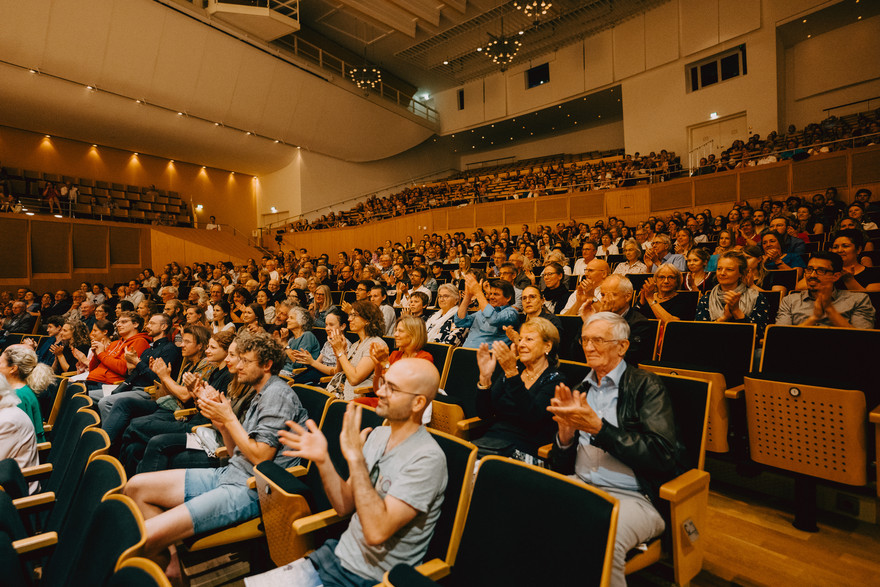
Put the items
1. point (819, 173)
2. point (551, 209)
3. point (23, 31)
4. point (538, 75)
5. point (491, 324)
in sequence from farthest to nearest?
point (538, 75), point (551, 209), point (23, 31), point (819, 173), point (491, 324)

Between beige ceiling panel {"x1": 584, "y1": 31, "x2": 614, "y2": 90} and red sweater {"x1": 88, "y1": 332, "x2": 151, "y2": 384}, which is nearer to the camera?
red sweater {"x1": 88, "y1": 332, "x2": 151, "y2": 384}

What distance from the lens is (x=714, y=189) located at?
8008mm

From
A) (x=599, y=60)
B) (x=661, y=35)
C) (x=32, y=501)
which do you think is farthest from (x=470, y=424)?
(x=599, y=60)

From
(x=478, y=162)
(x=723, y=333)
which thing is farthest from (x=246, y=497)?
(x=478, y=162)

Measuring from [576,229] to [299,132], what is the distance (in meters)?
7.87

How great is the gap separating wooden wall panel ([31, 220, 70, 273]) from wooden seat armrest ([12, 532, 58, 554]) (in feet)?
32.6

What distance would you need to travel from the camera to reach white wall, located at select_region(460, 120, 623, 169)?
14.1 m

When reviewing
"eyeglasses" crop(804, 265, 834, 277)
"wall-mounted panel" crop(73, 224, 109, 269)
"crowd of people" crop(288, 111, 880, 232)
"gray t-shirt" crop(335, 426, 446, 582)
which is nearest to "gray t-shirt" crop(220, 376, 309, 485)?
"gray t-shirt" crop(335, 426, 446, 582)

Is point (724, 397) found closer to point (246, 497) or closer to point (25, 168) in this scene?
point (246, 497)

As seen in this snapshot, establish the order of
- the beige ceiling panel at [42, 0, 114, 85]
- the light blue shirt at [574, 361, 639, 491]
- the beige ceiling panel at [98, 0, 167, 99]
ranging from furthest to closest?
the beige ceiling panel at [98, 0, 167, 99] < the beige ceiling panel at [42, 0, 114, 85] < the light blue shirt at [574, 361, 639, 491]

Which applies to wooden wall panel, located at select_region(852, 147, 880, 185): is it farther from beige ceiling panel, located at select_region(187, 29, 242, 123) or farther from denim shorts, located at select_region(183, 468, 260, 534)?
beige ceiling panel, located at select_region(187, 29, 242, 123)

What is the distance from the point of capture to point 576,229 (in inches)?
311

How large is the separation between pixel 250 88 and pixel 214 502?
435 inches

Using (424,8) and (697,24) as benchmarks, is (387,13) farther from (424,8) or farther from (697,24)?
(697,24)
